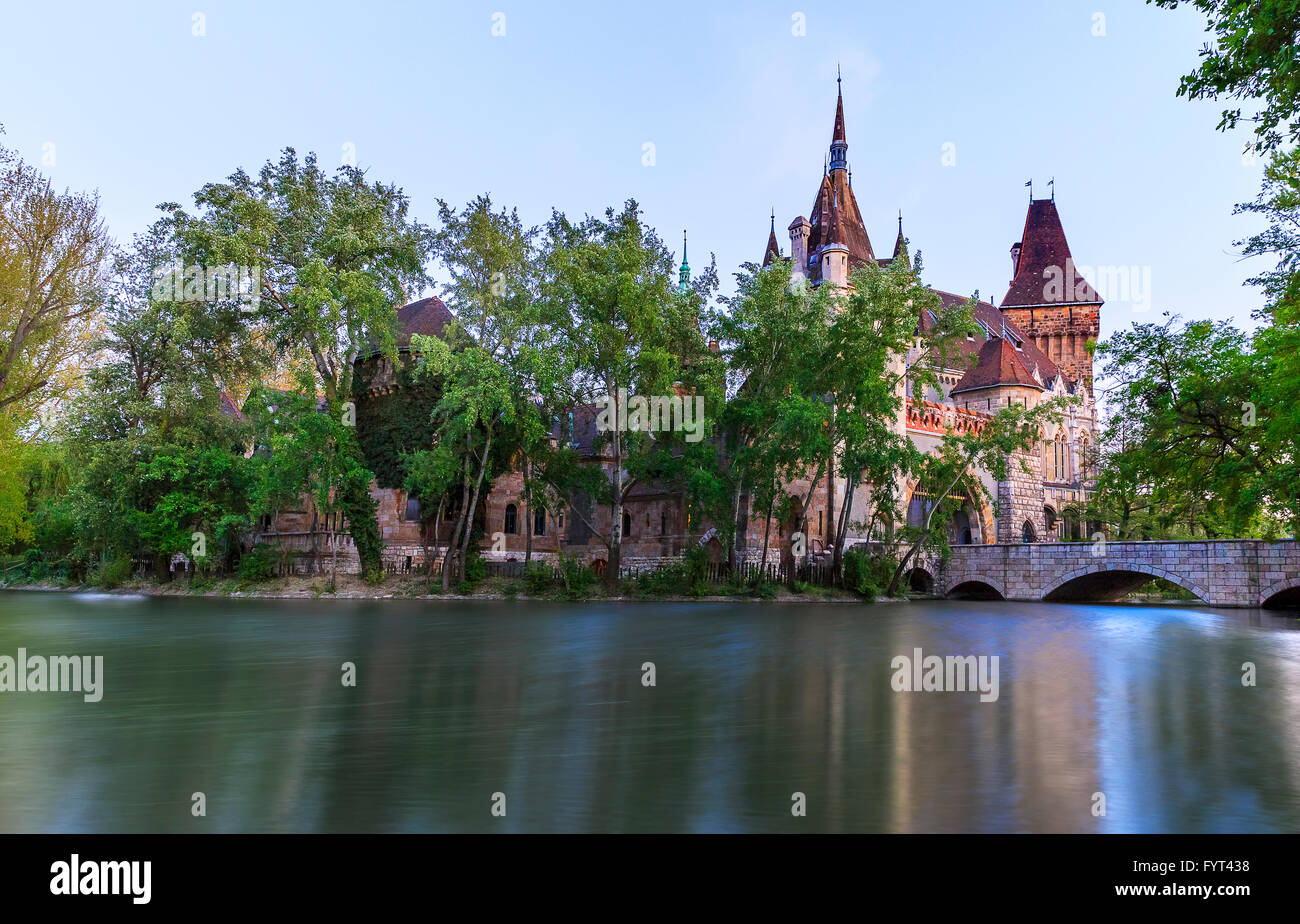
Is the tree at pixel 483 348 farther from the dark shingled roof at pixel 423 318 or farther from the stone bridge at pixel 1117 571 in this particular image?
the stone bridge at pixel 1117 571

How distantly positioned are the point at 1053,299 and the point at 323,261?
62483 mm

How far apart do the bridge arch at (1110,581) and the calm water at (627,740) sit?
1936cm

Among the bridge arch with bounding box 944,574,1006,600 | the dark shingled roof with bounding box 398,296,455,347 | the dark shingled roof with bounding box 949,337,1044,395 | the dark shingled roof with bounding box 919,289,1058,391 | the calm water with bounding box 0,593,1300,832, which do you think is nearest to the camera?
the calm water with bounding box 0,593,1300,832

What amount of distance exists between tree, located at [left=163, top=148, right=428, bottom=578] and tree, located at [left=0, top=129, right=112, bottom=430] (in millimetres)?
6900

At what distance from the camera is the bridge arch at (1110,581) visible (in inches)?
1416

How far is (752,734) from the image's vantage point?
29.6ft

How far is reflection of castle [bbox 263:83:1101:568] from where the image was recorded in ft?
143

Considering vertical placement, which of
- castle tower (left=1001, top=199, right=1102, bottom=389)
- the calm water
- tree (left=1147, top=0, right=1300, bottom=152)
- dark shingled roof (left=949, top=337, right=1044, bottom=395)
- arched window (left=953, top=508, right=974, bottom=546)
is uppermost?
castle tower (left=1001, top=199, right=1102, bottom=389)

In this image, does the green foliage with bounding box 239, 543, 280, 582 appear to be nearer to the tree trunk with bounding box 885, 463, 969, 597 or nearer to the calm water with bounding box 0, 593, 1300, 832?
the calm water with bounding box 0, 593, 1300, 832

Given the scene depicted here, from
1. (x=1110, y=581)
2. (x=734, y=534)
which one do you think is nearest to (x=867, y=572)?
(x=734, y=534)

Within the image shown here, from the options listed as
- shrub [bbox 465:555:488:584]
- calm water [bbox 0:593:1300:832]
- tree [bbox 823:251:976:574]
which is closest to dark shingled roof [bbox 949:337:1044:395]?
tree [bbox 823:251:976:574]
